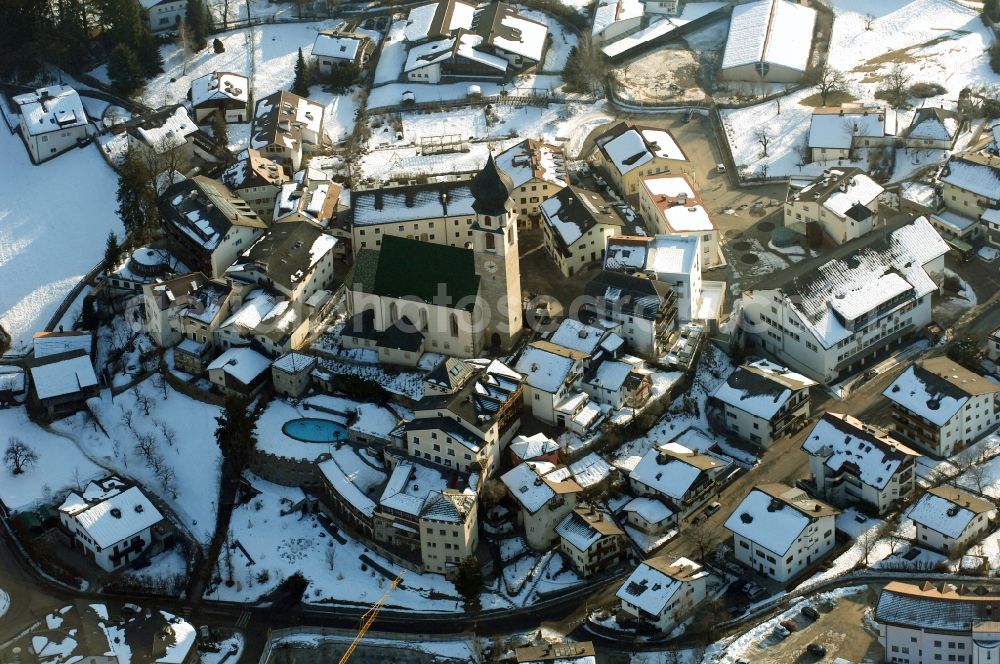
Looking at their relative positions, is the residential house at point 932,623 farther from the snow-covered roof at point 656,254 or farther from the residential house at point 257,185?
the residential house at point 257,185

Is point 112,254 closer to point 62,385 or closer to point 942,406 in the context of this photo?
point 62,385

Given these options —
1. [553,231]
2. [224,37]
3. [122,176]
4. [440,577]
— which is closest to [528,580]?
[440,577]

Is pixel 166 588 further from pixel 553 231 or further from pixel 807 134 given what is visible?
pixel 807 134

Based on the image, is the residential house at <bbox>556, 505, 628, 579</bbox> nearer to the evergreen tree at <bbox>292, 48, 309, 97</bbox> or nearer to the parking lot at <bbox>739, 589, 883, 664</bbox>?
the parking lot at <bbox>739, 589, 883, 664</bbox>

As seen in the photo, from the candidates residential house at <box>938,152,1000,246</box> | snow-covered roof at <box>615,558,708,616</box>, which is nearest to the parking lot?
snow-covered roof at <box>615,558,708,616</box>

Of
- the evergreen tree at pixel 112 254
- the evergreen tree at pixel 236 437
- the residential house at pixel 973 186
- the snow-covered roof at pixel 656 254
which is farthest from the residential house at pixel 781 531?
the evergreen tree at pixel 112 254
